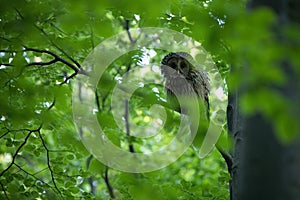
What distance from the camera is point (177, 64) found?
4324 millimetres

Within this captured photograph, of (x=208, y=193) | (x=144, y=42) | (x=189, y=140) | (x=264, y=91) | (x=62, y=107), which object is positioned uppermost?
(x=144, y=42)

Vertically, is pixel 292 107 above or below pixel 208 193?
below

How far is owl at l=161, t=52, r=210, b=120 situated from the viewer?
422 centimetres

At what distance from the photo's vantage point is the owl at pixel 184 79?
4.22 m

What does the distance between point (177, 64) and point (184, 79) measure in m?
0.14

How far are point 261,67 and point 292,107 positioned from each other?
13cm

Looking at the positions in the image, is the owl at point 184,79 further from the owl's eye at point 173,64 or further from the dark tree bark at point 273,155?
the dark tree bark at point 273,155

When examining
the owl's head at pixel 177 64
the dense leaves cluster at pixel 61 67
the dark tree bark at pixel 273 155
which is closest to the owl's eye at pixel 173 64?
the owl's head at pixel 177 64

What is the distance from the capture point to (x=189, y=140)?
367 cm

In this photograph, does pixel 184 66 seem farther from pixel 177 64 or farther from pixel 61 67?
pixel 61 67

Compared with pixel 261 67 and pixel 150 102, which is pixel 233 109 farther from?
pixel 261 67

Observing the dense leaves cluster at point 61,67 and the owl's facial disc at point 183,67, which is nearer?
the dense leaves cluster at point 61,67

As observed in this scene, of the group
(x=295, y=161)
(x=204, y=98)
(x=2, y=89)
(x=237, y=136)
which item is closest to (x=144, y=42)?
(x=204, y=98)

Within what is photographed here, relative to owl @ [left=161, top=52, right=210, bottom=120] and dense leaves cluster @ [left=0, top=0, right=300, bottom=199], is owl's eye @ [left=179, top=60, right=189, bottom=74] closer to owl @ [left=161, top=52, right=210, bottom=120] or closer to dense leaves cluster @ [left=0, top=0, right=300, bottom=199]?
owl @ [left=161, top=52, right=210, bottom=120]
